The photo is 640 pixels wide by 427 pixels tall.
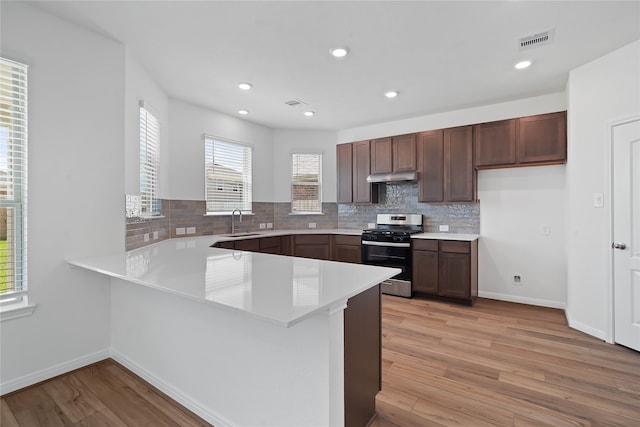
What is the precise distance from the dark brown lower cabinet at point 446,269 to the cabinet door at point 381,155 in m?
1.34

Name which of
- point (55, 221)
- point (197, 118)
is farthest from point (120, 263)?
point (197, 118)

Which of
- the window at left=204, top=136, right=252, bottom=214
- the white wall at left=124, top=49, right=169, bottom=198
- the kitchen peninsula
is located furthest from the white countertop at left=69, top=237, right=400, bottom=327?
the window at left=204, top=136, right=252, bottom=214

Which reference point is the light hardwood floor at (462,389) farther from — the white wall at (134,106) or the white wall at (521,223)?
the white wall at (134,106)

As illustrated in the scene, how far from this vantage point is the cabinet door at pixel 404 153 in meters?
4.52

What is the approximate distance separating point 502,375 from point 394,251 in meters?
2.14

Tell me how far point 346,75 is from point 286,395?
2.99m

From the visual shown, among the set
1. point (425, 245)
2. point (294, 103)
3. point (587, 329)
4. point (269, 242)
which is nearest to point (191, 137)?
point (294, 103)

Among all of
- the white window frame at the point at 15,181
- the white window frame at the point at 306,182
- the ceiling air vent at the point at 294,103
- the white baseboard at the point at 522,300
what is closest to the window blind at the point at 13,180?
the white window frame at the point at 15,181

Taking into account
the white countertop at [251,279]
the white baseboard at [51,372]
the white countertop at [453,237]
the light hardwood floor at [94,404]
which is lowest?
the light hardwood floor at [94,404]

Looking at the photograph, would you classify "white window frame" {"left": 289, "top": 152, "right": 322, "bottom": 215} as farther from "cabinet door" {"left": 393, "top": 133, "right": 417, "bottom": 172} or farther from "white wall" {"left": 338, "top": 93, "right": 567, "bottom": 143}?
"cabinet door" {"left": 393, "top": 133, "right": 417, "bottom": 172}

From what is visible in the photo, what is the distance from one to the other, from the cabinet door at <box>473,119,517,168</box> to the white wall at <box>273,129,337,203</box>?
2.39 meters

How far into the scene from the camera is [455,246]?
3857 mm

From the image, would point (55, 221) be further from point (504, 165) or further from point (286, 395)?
point (504, 165)

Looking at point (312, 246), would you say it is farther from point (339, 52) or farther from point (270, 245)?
point (339, 52)
